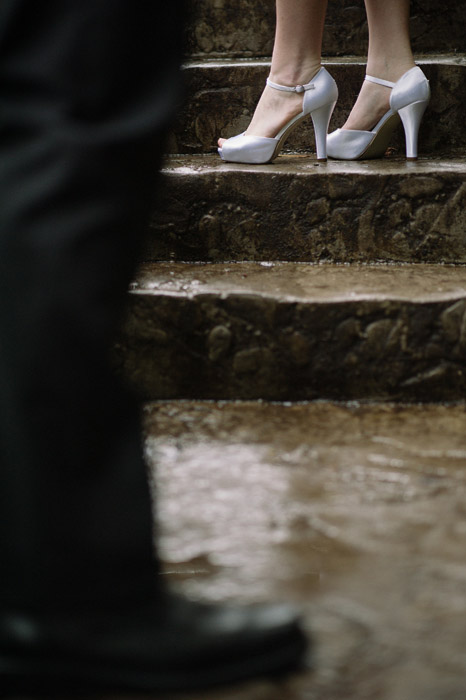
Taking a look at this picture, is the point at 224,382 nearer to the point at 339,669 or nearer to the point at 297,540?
the point at 297,540

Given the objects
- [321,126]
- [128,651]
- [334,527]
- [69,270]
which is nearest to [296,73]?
[321,126]

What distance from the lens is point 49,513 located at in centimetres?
51

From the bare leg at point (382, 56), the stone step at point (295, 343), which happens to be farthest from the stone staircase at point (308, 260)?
the bare leg at point (382, 56)

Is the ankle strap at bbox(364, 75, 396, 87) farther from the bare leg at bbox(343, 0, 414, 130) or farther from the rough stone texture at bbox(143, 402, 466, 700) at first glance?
the rough stone texture at bbox(143, 402, 466, 700)

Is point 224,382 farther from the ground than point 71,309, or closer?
closer

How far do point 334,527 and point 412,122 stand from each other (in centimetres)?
115

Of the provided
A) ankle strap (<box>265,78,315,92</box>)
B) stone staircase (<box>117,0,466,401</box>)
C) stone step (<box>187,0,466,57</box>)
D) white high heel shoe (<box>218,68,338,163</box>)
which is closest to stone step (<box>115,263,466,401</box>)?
stone staircase (<box>117,0,466,401</box>)

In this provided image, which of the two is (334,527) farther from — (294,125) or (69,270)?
(294,125)

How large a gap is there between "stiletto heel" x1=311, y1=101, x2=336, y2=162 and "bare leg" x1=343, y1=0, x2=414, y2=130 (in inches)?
2.1

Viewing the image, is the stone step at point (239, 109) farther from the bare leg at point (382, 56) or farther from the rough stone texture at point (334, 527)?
the rough stone texture at point (334, 527)

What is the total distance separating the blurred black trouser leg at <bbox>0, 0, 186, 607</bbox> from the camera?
0.50 m

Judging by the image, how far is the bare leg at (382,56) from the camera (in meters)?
1.64

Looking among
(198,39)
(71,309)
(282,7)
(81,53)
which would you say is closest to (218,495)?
(71,309)

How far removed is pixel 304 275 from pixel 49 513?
0.88 metres
